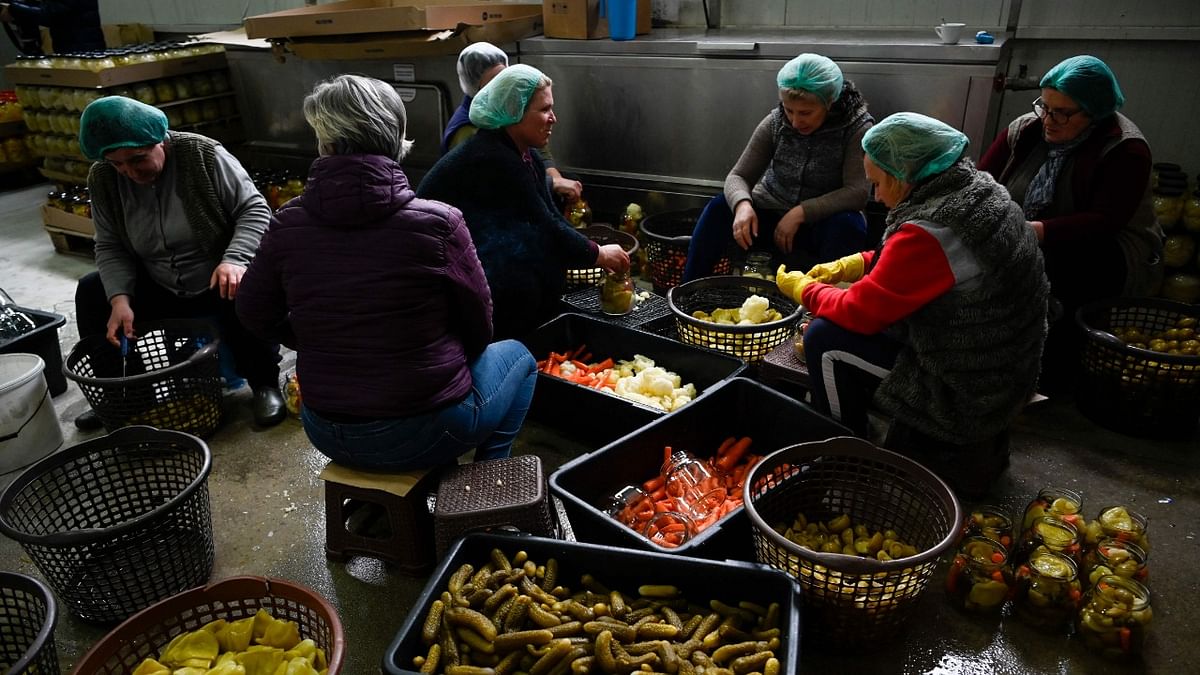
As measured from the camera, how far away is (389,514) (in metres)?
2.40

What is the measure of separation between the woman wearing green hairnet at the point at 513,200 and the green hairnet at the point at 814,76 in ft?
3.65

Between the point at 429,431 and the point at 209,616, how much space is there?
0.75m

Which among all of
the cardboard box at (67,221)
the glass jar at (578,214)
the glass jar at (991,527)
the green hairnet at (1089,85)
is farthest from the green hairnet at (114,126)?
the green hairnet at (1089,85)

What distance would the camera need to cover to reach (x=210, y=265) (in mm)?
3404

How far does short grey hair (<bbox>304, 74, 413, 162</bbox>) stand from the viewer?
2.10 m

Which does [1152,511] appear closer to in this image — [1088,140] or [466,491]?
[1088,140]

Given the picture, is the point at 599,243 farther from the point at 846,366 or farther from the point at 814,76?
the point at 846,366

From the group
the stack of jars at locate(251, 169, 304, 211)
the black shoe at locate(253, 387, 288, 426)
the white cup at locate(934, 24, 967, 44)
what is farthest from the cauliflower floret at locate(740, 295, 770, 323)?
the stack of jars at locate(251, 169, 304, 211)

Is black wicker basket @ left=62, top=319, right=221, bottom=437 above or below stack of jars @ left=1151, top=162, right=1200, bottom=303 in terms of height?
below

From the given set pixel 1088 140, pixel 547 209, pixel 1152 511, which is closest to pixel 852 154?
pixel 1088 140

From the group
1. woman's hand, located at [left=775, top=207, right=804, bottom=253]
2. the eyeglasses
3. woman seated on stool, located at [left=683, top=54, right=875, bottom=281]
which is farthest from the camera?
woman's hand, located at [left=775, top=207, right=804, bottom=253]

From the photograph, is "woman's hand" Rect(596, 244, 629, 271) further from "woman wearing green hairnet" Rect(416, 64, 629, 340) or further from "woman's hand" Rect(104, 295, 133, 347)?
"woman's hand" Rect(104, 295, 133, 347)

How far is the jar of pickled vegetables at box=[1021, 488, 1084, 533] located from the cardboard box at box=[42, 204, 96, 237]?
5.89m

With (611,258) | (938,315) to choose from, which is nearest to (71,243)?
(611,258)
